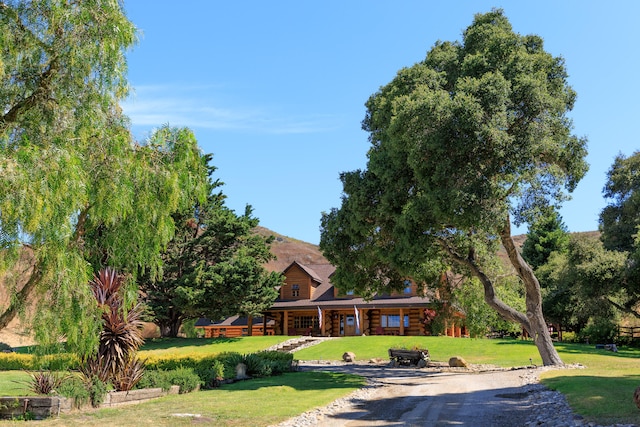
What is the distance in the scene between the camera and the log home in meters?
48.2

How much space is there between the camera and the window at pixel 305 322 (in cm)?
5462

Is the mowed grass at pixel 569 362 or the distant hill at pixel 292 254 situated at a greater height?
the distant hill at pixel 292 254

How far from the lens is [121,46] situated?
1111cm

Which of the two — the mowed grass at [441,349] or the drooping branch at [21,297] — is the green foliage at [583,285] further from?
the drooping branch at [21,297]

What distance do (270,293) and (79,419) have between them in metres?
35.7

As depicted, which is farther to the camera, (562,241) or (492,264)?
(562,241)

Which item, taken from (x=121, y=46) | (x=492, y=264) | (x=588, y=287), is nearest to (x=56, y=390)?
(x=121, y=46)

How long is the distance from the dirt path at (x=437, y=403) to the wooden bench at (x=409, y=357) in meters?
5.61

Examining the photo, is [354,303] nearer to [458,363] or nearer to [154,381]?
[458,363]

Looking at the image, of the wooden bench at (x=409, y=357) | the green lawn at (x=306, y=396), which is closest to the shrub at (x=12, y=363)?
the green lawn at (x=306, y=396)

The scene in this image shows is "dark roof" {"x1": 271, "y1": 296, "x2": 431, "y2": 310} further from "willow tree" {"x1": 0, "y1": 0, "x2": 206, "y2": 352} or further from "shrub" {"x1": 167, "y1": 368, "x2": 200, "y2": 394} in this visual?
"willow tree" {"x1": 0, "y1": 0, "x2": 206, "y2": 352}

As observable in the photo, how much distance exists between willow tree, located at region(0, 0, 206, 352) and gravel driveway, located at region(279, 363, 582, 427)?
18.8 ft

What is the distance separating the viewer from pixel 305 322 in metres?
55.5

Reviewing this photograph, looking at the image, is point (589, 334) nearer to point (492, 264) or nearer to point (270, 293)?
point (492, 264)
